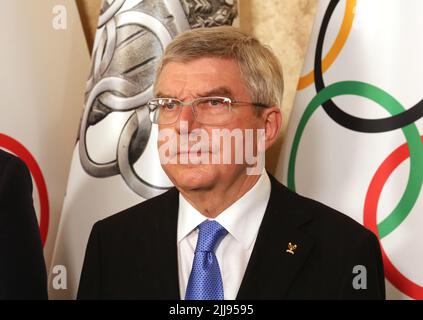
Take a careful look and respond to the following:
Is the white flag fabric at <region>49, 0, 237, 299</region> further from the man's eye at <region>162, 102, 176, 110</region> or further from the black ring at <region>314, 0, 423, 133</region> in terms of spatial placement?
the man's eye at <region>162, 102, 176, 110</region>

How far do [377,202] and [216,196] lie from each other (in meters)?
0.52

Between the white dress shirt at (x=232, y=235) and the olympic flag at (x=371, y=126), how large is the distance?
0.41 meters

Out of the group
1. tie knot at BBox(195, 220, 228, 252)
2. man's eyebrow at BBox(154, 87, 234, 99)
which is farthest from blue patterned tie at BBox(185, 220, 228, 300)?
man's eyebrow at BBox(154, 87, 234, 99)

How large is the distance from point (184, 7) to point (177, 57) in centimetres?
50

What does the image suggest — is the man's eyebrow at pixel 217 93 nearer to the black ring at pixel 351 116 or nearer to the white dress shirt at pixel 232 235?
the white dress shirt at pixel 232 235

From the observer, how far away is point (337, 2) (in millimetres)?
1631

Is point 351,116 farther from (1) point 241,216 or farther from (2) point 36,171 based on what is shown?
(2) point 36,171

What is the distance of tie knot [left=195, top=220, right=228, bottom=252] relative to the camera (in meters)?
1.16

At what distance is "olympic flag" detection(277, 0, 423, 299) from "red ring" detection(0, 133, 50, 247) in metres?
0.64

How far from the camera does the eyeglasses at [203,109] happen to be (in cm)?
112

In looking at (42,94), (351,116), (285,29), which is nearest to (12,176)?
A: (42,94)

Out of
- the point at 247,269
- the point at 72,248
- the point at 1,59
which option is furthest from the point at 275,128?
the point at 1,59
